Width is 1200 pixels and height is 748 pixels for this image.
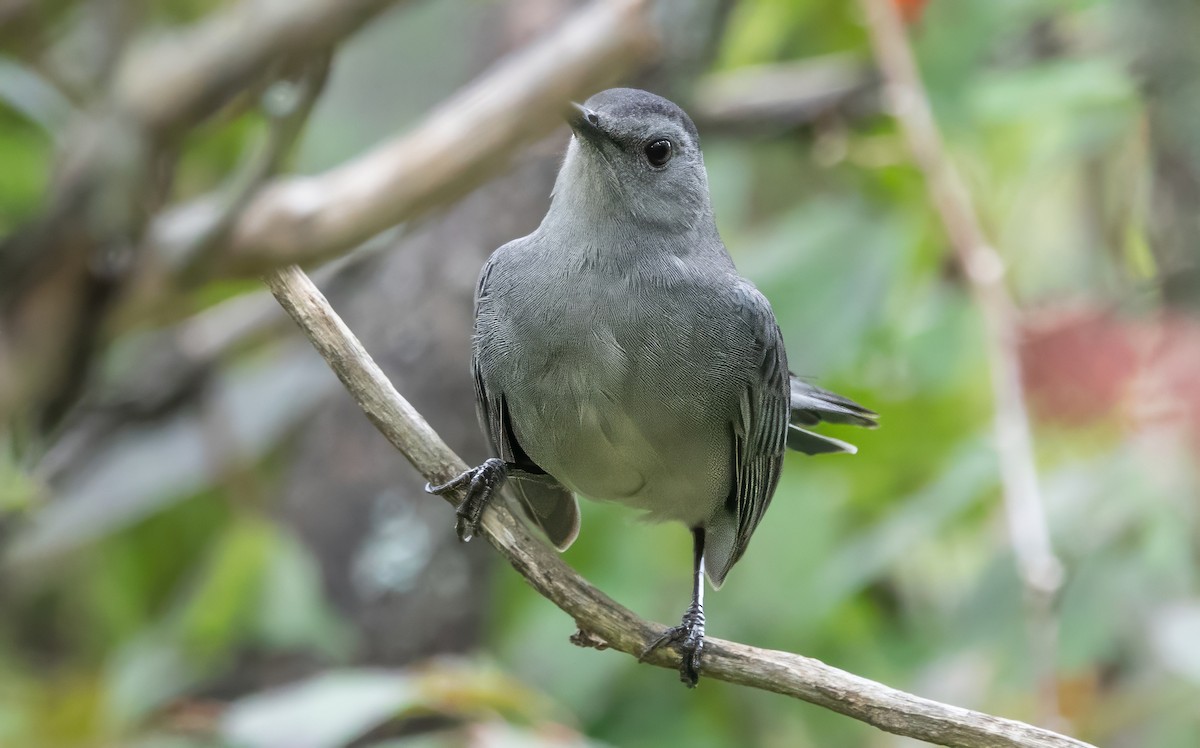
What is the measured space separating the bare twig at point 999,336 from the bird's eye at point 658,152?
1268 millimetres

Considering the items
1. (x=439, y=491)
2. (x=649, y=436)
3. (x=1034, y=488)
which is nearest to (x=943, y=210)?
(x=1034, y=488)

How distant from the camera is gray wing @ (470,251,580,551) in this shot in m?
3.44

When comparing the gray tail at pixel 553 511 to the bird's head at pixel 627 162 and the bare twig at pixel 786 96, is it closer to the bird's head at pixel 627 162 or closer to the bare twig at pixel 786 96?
the bird's head at pixel 627 162

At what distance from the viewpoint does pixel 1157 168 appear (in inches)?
83.0

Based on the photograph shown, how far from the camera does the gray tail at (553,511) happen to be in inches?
149

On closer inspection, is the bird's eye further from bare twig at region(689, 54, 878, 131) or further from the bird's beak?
bare twig at region(689, 54, 878, 131)

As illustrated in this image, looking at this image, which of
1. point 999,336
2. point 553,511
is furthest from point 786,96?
point 553,511

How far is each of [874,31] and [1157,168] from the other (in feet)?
9.18

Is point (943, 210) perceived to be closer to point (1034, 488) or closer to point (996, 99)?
point (996, 99)

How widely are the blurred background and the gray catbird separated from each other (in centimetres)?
47

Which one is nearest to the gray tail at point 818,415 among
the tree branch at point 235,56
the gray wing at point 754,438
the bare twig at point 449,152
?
the gray wing at point 754,438

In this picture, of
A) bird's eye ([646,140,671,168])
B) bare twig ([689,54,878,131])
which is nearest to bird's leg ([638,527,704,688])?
bird's eye ([646,140,671,168])

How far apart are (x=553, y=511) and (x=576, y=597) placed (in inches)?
38.3

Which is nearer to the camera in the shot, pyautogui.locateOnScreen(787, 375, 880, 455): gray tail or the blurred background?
the blurred background
